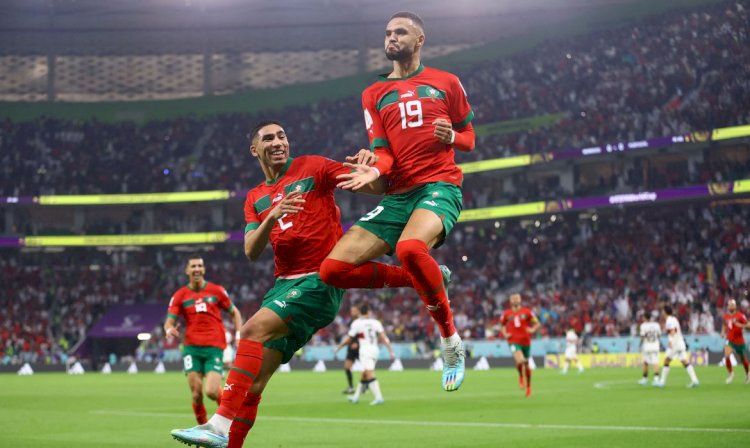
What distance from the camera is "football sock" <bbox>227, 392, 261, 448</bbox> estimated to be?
9695mm

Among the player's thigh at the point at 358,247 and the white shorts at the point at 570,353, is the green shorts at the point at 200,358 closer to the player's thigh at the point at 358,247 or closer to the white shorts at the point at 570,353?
the player's thigh at the point at 358,247

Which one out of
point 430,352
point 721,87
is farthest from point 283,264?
point 721,87

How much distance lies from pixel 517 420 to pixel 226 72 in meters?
56.2

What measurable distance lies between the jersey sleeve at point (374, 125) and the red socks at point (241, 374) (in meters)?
2.31

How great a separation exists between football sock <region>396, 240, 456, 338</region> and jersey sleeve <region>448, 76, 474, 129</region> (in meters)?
1.51

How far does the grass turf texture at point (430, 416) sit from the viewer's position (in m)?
14.8

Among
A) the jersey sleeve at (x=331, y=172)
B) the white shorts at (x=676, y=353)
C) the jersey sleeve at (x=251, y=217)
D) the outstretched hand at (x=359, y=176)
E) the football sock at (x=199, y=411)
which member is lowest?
the football sock at (x=199, y=411)

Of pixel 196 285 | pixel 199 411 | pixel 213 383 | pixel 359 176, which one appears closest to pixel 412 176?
pixel 359 176

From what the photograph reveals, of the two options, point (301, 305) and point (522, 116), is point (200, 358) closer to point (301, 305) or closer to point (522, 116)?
point (301, 305)

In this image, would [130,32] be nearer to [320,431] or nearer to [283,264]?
[320,431]

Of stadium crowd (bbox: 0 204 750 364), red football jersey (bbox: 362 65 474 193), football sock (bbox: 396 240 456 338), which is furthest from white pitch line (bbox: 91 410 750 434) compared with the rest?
stadium crowd (bbox: 0 204 750 364)

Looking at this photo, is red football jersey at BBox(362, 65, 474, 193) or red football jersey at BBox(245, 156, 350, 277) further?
red football jersey at BBox(245, 156, 350, 277)

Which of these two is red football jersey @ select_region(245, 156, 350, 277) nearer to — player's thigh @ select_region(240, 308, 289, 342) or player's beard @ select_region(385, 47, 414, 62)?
player's thigh @ select_region(240, 308, 289, 342)

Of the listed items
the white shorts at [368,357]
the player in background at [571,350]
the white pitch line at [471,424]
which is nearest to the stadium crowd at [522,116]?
the player in background at [571,350]
